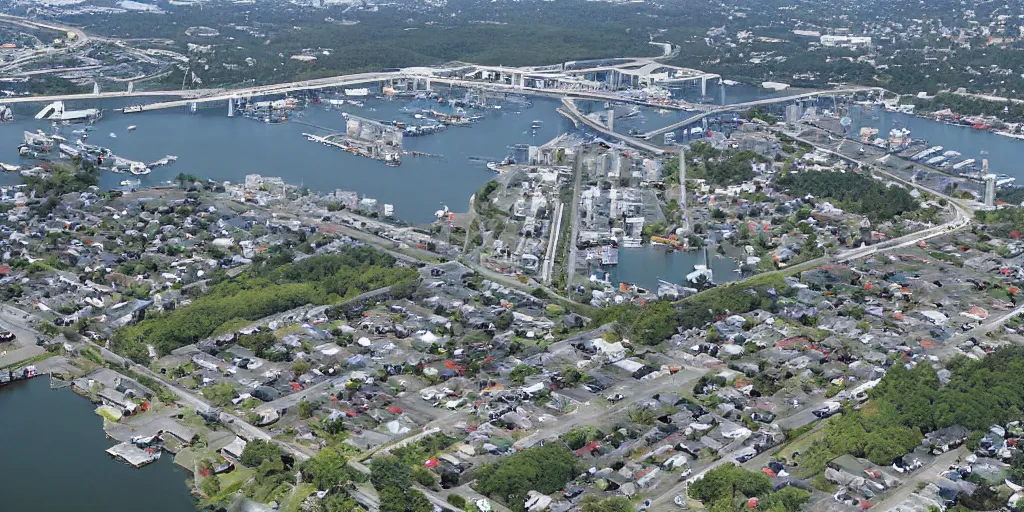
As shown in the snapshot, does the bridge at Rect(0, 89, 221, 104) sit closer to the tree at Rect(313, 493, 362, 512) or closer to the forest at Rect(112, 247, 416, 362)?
the forest at Rect(112, 247, 416, 362)

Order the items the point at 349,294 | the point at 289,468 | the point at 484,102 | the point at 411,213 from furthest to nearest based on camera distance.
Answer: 1. the point at 484,102
2. the point at 411,213
3. the point at 349,294
4. the point at 289,468

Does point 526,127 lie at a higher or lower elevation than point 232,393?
lower

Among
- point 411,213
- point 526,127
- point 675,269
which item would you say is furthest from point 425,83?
point 675,269

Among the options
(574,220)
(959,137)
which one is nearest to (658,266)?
(574,220)

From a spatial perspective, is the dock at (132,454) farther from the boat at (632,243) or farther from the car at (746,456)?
the boat at (632,243)

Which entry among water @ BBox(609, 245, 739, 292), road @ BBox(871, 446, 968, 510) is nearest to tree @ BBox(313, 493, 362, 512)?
road @ BBox(871, 446, 968, 510)

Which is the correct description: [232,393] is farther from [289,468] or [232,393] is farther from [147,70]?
[147,70]

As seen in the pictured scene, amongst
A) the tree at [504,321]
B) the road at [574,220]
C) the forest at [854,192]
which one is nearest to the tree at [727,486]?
the tree at [504,321]
